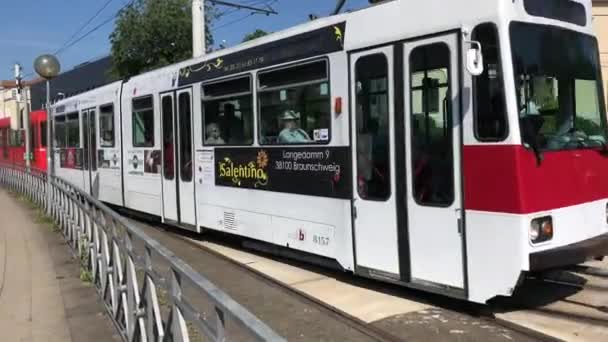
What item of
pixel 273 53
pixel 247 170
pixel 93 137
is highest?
pixel 273 53

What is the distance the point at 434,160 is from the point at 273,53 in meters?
3.04

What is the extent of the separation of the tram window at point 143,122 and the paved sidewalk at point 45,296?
2.39 meters

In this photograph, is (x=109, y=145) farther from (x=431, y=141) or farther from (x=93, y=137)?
(x=431, y=141)

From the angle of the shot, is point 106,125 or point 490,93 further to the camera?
point 106,125

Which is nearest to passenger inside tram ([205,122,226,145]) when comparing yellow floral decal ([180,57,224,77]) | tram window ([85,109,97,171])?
yellow floral decal ([180,57,224,77])

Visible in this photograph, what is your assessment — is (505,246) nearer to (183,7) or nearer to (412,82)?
(412,82)

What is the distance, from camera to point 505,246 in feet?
18.5

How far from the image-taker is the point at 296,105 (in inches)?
315

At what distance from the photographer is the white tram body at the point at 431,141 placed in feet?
18.8

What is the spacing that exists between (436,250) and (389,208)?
71 centimetres

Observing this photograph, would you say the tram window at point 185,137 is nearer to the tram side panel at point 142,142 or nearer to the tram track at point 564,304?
the tram side panel at point 142,142

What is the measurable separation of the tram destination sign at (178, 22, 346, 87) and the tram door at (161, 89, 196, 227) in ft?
1.85

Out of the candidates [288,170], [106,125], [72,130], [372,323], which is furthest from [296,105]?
[72,130]

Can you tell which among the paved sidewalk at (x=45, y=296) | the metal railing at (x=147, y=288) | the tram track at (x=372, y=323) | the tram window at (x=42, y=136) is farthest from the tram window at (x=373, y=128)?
the tram window at (x=42, y=136)
